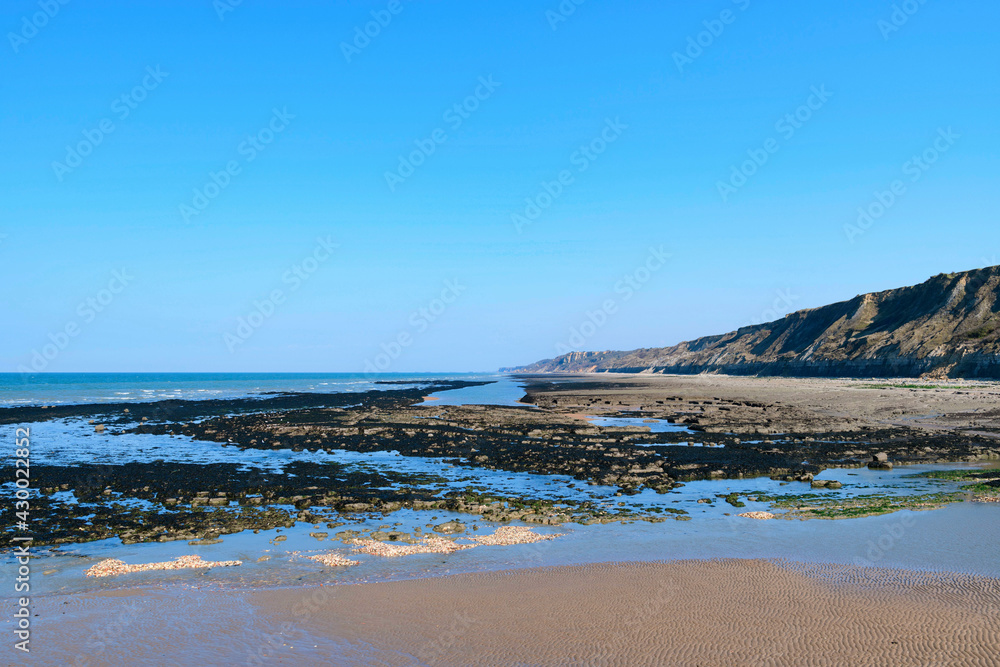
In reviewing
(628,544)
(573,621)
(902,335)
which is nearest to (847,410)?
(628,544)

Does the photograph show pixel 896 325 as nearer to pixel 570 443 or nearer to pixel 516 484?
pixel 570 443

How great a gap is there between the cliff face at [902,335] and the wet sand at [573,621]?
69.6m

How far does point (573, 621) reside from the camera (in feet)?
27.8

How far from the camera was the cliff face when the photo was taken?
69.6 m

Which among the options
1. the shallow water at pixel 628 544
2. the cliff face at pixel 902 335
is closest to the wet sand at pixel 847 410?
the shallow water at pixel 628 544

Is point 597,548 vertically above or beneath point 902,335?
beneath

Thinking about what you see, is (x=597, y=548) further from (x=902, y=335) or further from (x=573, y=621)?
(x=902, y=335)

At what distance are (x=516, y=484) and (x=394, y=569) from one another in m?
8.93

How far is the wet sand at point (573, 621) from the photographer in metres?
7.40

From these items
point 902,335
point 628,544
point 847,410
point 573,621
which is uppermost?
point 902,335

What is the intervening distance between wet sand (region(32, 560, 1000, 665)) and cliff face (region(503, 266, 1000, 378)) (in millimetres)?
69647

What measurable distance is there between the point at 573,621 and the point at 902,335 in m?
93.1

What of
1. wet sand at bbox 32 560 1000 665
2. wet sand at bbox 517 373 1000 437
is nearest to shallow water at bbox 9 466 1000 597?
wet sand at bbox 32 560 1000 665

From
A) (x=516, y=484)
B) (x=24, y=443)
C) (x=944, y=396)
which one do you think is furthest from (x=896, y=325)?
(x=24, y=443)
